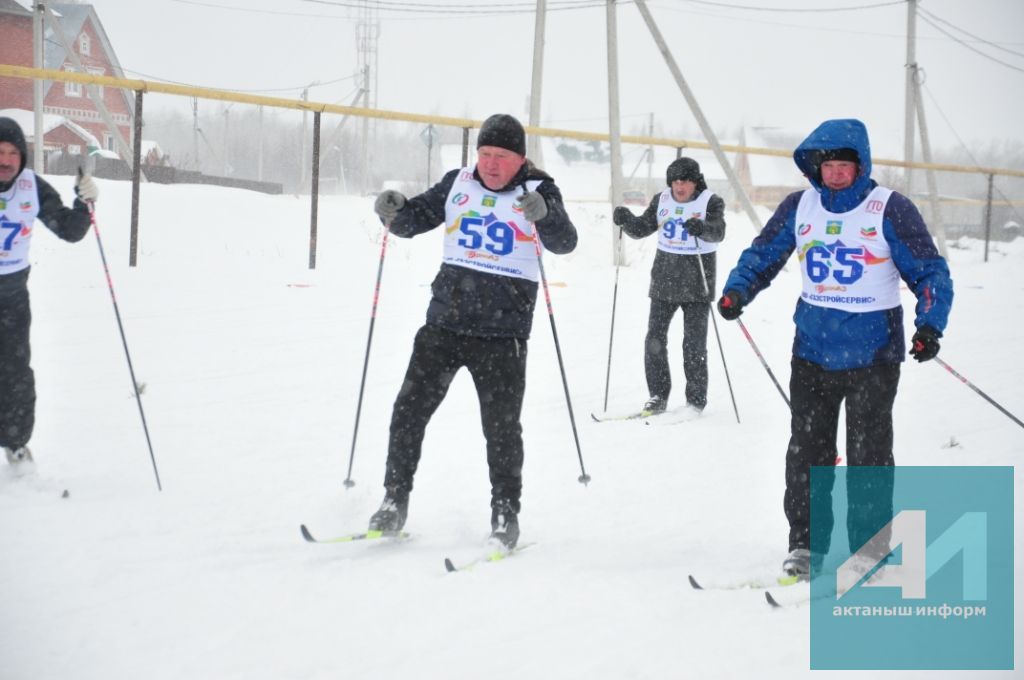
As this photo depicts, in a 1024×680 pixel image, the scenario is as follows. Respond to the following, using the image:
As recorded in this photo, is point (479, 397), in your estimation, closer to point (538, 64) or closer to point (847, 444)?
point (847, 444)

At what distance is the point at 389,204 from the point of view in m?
3.75

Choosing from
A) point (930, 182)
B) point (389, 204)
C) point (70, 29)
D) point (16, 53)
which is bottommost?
point (389, 204)

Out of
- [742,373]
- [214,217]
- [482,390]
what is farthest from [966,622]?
[214,217]

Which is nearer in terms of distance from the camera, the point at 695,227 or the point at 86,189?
the point at 86,189

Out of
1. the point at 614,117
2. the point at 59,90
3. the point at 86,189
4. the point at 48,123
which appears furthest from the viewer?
the point at 59,90

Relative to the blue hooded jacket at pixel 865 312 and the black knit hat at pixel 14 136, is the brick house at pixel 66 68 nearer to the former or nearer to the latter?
the black knit hat at pixel 14 136

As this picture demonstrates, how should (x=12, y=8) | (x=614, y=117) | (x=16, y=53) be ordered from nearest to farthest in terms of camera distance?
(x=614, y=117) → (x=12, y=8) → (x=16, y=53)

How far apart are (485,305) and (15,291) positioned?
2.39 m

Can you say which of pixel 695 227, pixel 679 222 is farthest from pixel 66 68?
pixel 695 227

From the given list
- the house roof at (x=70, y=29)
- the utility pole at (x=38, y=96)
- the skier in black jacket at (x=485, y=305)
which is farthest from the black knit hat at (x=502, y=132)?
the house roof at (x=70, y=29)

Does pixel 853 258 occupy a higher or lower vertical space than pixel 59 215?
lower

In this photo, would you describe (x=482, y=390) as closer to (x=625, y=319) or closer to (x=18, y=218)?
(x=18, y=218)

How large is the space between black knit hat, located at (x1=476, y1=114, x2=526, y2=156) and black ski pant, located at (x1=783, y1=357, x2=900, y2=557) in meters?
1.45

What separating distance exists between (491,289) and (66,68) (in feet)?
128
